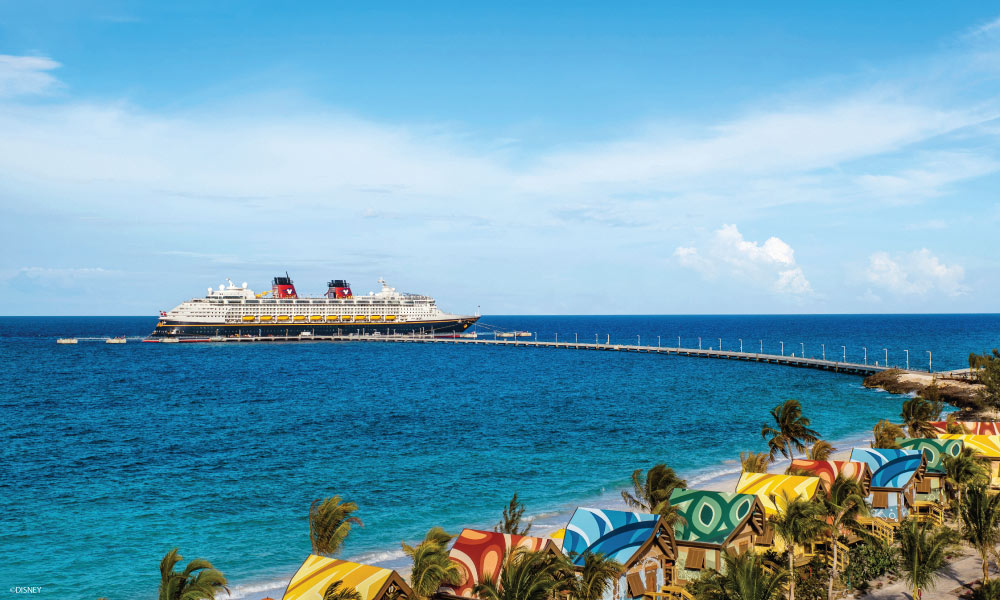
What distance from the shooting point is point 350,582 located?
1858 cm

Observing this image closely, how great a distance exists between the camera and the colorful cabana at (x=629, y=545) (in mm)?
22328

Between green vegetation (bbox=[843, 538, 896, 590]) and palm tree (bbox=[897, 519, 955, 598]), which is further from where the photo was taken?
green vegetation (bbox=[843, 538, 896, 590])

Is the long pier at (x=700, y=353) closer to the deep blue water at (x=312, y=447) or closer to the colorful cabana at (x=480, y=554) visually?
the deep blue water at (x=312, y=447)

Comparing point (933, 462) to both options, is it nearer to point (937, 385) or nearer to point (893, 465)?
point (893, 465)

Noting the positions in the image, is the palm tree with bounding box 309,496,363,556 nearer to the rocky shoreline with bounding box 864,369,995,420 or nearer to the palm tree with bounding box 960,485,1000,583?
the palm tree with bounding box 960,485,1000,583

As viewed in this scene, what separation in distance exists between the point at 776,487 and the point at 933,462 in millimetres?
10843

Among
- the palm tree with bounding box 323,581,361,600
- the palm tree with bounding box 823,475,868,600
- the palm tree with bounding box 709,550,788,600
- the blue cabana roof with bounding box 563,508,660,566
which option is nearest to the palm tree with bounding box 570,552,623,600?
the blue cabana roof with bounding box 563,508,660,566

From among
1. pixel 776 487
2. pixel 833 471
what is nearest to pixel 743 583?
pixel 776 487

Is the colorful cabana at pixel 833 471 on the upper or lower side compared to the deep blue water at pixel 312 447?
upper

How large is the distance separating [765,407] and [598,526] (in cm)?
6005

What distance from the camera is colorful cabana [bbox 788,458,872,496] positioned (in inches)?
1172

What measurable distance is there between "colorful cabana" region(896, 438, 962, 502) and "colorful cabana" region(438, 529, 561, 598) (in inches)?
→ 848

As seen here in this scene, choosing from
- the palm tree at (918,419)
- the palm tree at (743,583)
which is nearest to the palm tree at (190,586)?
the palm tree at (743,583)

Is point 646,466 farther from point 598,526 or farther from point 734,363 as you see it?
point 734,363
